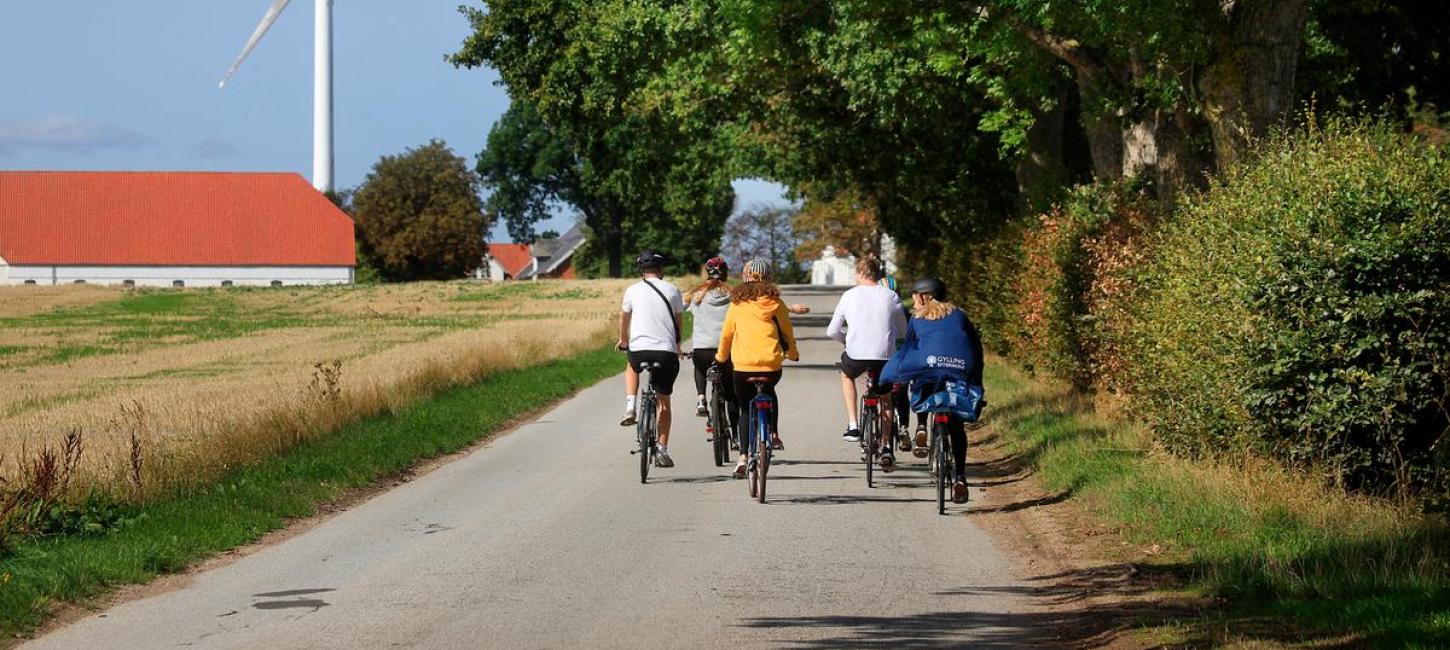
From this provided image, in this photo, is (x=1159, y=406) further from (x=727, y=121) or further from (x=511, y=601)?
(x=727, y=121)

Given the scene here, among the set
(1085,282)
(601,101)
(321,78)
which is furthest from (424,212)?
(1085,282)

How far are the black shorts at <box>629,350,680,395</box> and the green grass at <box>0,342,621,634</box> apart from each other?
245 centimetres

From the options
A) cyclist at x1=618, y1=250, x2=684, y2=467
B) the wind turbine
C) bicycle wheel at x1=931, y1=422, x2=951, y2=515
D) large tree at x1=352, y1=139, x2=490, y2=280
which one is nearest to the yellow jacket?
cyclist at x1=618, y1=250, x2=684, y2=467

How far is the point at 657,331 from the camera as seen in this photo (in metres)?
14.3

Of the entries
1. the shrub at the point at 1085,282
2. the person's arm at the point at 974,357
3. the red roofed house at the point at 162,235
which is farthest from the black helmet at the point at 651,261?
the red roofed house at the point at 162,235

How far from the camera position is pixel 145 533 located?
1091 cm

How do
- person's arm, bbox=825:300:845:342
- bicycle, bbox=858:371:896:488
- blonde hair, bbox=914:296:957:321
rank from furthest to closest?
person's arm, bbox=825:300:845:342
bicycle, bbox=858:371:896:488
blonde hair, bbox=914:296:957:321

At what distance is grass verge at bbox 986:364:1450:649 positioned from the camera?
7410 mm

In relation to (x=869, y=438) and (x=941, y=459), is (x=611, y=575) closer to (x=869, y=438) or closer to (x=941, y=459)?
(x=941, y=459)

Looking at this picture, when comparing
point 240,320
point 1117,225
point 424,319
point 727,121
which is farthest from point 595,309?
point 1117,225

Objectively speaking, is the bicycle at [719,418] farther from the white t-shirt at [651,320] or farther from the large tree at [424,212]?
the large tree at [424,212]

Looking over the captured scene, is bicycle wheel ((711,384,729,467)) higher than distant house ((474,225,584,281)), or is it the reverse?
distant house ((474,225,584,281))

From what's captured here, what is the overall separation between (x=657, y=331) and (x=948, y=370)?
9.67ft

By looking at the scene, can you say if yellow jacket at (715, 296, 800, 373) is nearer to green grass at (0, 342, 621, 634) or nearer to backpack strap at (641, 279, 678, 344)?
backpack strap at (641, 279, 678, 344)
